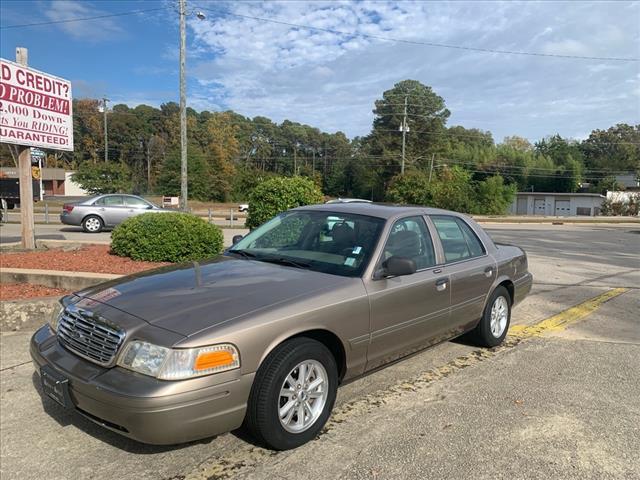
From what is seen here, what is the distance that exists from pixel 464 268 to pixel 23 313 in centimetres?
477

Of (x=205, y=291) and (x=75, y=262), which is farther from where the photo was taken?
(x=75, y=262)

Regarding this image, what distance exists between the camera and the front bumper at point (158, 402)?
258 cm

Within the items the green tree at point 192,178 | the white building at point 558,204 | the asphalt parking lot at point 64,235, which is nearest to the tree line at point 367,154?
the green tree at point 192,178

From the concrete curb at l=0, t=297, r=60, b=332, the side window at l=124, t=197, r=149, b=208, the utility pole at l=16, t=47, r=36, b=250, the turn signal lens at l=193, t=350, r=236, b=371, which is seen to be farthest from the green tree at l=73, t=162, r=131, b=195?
the turn signal lens at l=193, t=350, r=236, b=371

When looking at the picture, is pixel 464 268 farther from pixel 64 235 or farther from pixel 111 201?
pixel 111 201

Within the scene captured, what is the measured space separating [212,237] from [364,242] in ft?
16.6

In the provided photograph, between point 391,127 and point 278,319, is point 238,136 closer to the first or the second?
point 391,127

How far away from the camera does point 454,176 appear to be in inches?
2052

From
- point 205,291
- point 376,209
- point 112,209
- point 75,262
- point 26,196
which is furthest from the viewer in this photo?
point 112,209

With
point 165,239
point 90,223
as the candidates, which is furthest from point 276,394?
point 90,223

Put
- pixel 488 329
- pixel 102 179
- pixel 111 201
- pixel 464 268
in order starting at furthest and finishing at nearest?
pixel 102 179, pixel 111 201, pixel 488 329, pixel 464 268

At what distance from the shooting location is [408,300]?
3.89 m

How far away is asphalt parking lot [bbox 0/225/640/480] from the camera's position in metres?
2.93

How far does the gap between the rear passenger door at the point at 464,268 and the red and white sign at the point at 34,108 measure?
7510mm
